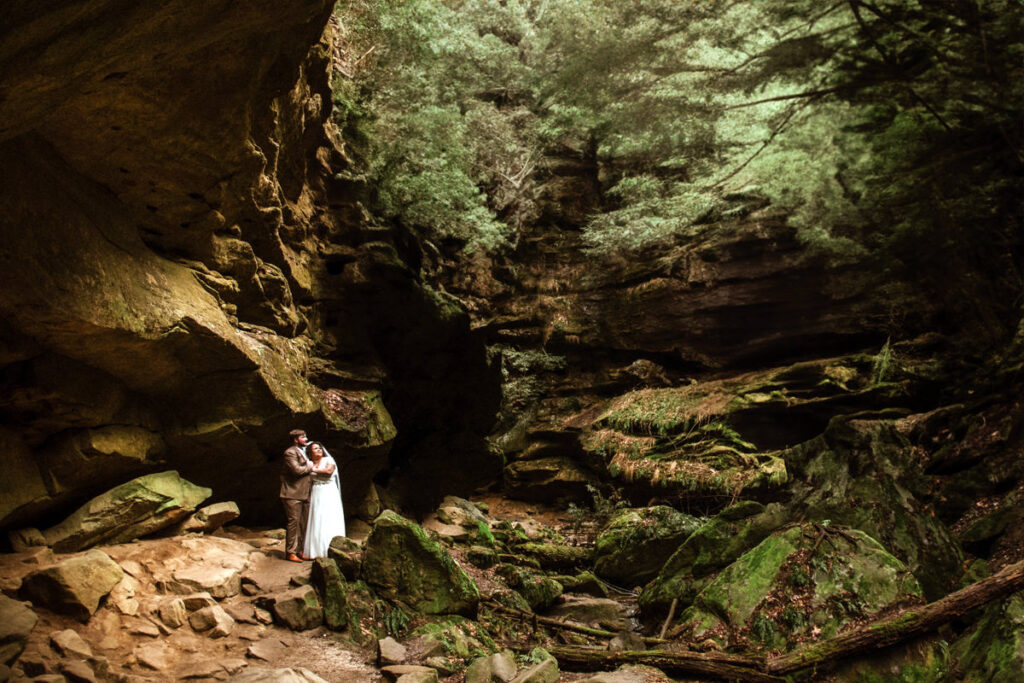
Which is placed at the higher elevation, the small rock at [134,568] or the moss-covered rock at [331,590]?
the small rock at [134,568]

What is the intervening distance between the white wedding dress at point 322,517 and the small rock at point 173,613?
244 centimetres

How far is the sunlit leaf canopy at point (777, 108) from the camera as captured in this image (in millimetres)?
7750

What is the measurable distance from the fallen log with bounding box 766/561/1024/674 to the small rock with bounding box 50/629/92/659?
599cm

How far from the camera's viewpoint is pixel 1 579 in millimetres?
4551

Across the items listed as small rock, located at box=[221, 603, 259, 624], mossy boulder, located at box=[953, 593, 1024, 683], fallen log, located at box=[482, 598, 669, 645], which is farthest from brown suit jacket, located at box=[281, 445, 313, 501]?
mossy boulder, located at box=[953, 593, 1024, 683]

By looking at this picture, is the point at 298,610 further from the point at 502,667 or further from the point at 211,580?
the point at 502,667

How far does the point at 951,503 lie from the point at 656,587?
462 centimetres

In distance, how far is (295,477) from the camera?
7910mm

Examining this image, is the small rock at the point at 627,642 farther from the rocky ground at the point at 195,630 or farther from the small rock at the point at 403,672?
the small rock at the point at 403,672

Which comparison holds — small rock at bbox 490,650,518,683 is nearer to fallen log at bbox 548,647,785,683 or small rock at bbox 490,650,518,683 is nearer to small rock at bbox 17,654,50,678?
fallen log at bbox 548,647,785,683

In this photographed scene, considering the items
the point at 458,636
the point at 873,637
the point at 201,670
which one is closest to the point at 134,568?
the point at 201,670

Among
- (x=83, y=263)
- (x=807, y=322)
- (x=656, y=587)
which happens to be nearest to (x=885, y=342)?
(x=807, y=322)

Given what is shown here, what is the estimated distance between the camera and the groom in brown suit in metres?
7.71

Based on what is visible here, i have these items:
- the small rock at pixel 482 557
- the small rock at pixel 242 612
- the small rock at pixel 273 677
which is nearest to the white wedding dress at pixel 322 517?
the small rock at pixel 242 612
